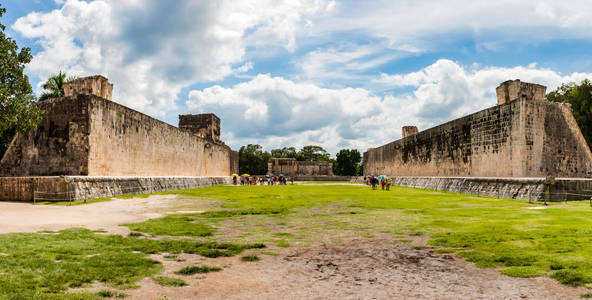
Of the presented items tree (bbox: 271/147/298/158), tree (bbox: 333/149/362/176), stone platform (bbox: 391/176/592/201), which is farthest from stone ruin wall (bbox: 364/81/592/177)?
tree (bbox: 271/147/298/158)

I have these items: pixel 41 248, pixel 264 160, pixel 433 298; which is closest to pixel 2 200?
pixel 41 248

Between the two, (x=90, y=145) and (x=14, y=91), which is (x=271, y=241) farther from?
(x=14, y=91)

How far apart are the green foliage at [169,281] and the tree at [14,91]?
12522 mm

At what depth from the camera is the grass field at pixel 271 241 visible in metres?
3.05

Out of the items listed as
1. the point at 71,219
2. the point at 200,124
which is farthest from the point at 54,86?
the point at 71,219

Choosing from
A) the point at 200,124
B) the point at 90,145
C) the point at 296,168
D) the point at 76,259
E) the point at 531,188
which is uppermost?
the point at 200,124

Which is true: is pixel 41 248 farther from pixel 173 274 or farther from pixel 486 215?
pixel 486 215

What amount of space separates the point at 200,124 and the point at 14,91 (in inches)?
860

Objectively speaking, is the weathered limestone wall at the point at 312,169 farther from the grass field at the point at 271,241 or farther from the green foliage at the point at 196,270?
the green foliage at the point at 196,270

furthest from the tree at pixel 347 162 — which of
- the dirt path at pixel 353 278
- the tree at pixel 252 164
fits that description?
the dirt path at pixel 353 278

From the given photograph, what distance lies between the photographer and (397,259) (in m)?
3.86

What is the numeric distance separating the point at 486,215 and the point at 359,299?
16.8 ft

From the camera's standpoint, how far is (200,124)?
119ft

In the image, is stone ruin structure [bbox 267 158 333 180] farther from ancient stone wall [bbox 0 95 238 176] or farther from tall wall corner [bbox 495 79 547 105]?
tall wall corner [bbox 495 79 547 105]
